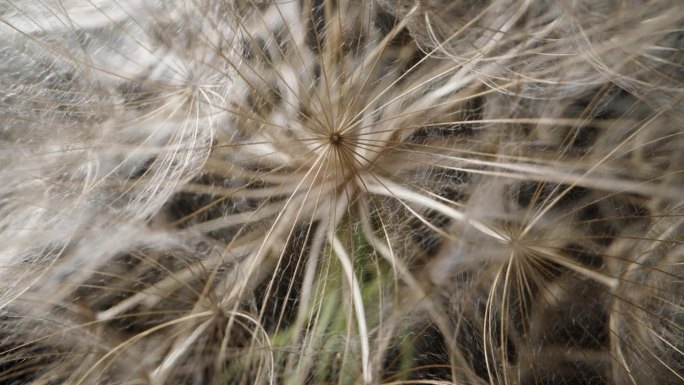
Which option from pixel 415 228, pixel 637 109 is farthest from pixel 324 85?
pixel 637 109

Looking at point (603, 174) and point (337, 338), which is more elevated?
point (603, 174)

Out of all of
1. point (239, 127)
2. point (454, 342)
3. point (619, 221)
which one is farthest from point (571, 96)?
point (239, 127)

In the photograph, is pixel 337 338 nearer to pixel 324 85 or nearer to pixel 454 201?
pixel 454 201

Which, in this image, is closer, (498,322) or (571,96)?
(498,322)

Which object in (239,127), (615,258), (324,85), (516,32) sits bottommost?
(615,258)

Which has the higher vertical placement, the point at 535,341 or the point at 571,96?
the point at 571,96

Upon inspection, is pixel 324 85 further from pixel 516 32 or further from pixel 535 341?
pixel 535 341
